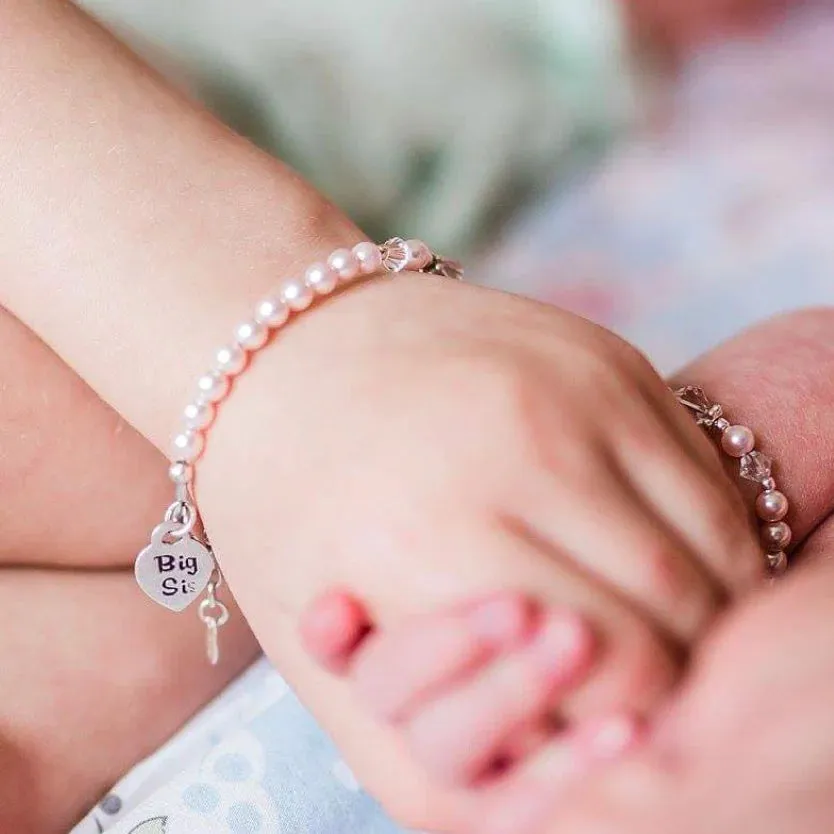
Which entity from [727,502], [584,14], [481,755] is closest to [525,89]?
[584,14]

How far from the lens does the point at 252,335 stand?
39 cm

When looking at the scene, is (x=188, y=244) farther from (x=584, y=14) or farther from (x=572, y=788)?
(x=584, y=14)

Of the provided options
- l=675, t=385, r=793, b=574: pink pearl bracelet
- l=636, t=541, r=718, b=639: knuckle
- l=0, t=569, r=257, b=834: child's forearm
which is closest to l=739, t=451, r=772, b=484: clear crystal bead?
l=675, t=385, r=793, b=574: pink pearl bracelet

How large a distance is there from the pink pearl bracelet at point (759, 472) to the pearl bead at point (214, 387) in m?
0.21

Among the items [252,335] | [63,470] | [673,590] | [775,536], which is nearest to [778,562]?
[775,536]

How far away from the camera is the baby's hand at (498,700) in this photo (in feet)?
0.95

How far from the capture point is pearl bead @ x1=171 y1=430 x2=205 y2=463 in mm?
388

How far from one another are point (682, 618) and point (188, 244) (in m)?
0.26

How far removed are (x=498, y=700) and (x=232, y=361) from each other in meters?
0.17

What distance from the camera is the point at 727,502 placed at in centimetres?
36

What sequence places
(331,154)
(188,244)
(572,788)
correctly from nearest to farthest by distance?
1. (572,788)
2. (188,244)
3. (331,154)

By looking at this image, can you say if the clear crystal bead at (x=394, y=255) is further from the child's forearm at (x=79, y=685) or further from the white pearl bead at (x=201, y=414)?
the child's forearm at (x=79, y=685)

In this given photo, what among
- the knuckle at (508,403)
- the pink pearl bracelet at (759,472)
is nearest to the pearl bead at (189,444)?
the knuckle at (508,403)

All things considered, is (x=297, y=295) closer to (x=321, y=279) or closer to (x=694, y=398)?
(x=321, y=279)
